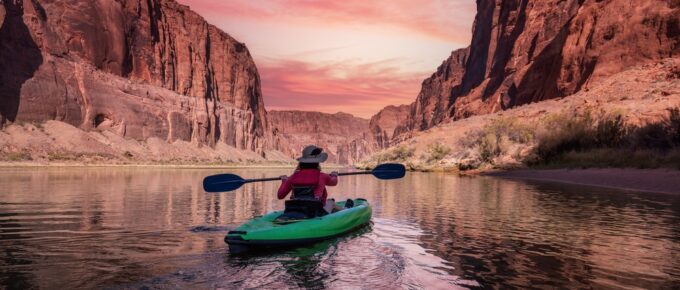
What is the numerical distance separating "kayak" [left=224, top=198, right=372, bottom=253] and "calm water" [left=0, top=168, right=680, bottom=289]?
0.73ft

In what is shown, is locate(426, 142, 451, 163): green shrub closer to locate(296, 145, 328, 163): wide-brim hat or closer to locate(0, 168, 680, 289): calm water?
locate(0, 168, 680, 289): calm water

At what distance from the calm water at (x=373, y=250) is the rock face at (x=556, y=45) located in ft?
146

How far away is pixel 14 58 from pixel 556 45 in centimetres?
8614

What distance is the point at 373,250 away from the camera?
8992 millimetres

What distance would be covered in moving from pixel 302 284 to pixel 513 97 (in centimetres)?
8405

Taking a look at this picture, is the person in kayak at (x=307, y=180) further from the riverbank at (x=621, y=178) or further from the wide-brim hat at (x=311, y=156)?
the riverbank at (x=621, y=178)

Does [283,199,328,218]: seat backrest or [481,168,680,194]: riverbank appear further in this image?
[481,168,680,194]: riverbank

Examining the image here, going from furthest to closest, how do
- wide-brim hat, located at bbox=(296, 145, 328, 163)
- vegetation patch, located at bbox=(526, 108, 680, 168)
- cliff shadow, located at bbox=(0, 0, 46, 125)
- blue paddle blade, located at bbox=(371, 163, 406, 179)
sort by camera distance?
cliff shadow, located at bbox=(0, 0, 46, 125) < vegetation patch, located at bbox=(526, 108, 680, 168) < blue paddle blade, located at bbox=(371, 163, 406, 179) < wide-brim hat, located at bbox=(296, 145, 328, 163)

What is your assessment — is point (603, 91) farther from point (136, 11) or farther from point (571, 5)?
point (136, 11)

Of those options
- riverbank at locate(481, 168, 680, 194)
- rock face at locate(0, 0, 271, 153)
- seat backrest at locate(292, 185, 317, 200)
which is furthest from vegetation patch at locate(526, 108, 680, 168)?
rock face at locate(0, 0, 271, 153)

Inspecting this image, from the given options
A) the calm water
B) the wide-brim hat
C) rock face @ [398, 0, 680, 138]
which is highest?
rock face @ [398, 0, 680, 138]

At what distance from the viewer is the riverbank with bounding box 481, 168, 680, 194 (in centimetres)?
2194

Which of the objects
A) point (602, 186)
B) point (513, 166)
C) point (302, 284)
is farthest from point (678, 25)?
point (302, 284)

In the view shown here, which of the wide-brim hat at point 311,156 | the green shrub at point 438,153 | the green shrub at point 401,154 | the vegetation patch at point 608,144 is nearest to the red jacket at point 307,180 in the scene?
the wide-brim hat at point 311,156
